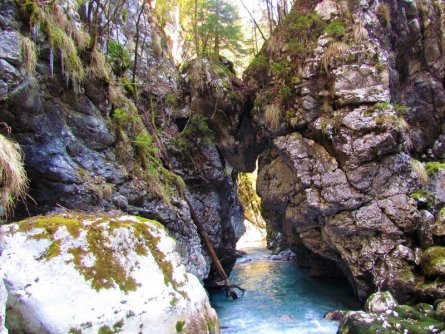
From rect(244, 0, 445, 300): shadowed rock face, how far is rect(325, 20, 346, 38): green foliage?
4cm

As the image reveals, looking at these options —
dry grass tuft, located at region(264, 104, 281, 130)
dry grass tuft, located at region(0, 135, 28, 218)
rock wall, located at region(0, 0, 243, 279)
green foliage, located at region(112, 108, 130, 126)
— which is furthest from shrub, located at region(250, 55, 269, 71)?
dry grass tuft, located at region(0, 135, 28, 218)

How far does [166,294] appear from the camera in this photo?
5.19 metres

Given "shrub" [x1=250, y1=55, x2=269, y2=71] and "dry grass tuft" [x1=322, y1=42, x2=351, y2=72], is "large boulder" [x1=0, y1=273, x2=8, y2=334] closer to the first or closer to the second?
"dry grass tuft" [x1=322, y1=42, x2=351, y2=72]

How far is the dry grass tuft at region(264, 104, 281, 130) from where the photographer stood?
12.6 m

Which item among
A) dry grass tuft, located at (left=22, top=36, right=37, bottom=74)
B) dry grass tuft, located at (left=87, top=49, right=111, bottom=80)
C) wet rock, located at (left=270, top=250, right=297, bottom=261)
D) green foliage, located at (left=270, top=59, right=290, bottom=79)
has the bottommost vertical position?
wet rock, located at (left=270, top=250, right=297, bottom=261)

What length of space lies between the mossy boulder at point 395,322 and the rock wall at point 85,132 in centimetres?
470

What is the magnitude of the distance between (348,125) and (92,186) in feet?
24.8

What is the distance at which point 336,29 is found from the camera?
40.1 feet

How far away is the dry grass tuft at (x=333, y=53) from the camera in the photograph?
11.8m

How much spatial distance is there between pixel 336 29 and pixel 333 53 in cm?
96

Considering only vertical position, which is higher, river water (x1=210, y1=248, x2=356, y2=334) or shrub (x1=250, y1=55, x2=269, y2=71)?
shrub (x1=250, y1=55, x2=269, y2=71)

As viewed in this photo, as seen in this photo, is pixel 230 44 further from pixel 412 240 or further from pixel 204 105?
pixel 412 240

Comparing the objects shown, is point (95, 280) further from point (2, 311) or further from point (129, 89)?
point (129, 89)

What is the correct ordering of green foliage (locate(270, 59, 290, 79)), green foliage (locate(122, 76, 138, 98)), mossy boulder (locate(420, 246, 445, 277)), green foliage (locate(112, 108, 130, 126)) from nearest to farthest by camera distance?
green foliage (locate(112, 108, 130, 126)) → mossy boulder (locate(420, 246, 445, 277)) → green foliage (locate(122, 76, 138, 98)) → green foliage (locate(270, 59, 290, 79))
